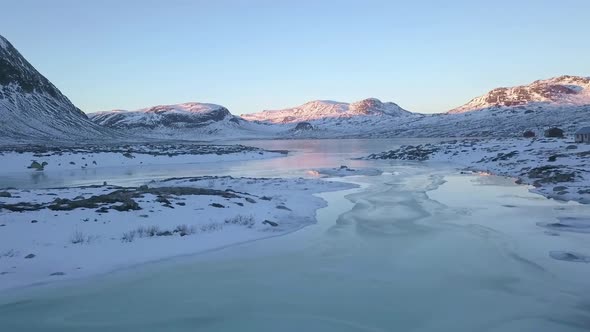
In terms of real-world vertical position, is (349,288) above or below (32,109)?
below

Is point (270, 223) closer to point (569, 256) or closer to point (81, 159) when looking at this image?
point (569, 256)

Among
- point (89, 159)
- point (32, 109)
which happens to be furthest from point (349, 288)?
point (32, 109)

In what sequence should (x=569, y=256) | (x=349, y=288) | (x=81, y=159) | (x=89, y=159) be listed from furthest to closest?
(x=89, y=159) < (x=81, y=159) < (x=569, y=256) < (x=349, y=288)

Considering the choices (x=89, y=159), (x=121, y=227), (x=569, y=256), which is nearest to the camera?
(x=569, y=256)

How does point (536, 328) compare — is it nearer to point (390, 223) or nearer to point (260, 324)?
point (260, 324)

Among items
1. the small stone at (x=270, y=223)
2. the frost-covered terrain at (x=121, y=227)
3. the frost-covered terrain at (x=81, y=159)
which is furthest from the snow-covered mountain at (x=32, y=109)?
the small stone at (x=270, y=223)

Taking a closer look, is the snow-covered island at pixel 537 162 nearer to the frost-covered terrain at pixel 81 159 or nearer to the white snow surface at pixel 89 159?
the white snow surface at pixel 89 159

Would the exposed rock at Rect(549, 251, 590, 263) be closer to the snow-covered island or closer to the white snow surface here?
the snow-covered island

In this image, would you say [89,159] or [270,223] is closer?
[270,223]
